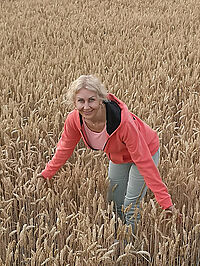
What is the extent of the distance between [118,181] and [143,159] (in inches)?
16.6

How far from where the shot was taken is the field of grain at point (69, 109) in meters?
1.78

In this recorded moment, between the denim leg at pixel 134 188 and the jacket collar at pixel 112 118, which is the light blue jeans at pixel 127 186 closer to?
the denim leg at pixel 134 188

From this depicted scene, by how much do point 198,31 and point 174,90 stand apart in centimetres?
244

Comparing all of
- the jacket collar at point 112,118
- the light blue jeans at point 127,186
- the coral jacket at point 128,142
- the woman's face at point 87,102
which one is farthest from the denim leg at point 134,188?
the woman's face at point 87,102

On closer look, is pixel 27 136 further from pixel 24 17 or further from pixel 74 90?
pixel 24 17

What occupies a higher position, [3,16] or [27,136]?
[3,16]

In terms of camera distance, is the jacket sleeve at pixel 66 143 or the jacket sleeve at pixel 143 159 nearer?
the jacket sleeve at pixel 143 159

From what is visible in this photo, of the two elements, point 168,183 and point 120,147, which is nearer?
point 120,147

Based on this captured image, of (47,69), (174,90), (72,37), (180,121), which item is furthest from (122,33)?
(180,121)

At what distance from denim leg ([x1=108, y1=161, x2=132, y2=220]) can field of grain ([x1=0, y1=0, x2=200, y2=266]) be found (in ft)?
0.14

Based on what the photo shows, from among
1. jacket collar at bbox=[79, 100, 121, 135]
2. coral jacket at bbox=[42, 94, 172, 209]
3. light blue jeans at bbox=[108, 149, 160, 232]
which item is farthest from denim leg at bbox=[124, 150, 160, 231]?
jacket collar at bbox=[79, 100, 121, 135]

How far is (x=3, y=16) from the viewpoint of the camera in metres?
6.89

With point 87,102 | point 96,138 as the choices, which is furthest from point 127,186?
point 87,102

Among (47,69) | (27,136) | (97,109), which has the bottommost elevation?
(27,136)
